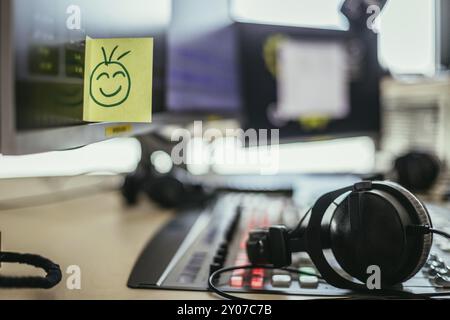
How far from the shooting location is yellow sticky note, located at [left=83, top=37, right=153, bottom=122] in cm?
49

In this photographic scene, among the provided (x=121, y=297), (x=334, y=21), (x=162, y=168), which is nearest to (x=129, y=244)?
(x=121, y=297)

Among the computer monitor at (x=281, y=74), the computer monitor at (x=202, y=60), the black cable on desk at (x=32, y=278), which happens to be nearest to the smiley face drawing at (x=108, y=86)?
the black cable on desk at (x=32, y=278)

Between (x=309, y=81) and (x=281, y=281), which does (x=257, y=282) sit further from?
(x=309, y=81)

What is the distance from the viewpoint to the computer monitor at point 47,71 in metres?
0.43

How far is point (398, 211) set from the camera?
0.45 metres

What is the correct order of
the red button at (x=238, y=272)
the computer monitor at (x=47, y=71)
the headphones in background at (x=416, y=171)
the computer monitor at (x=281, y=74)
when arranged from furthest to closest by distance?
1. the computer monitor at (x=281, y=74)
2. the headphones in background at (x=416, y=171)
3. the red button at (x=238, y=272)
4. the computer monitor at (x=47, y=71)

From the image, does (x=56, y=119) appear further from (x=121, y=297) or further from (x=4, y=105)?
(x=121, y=297)

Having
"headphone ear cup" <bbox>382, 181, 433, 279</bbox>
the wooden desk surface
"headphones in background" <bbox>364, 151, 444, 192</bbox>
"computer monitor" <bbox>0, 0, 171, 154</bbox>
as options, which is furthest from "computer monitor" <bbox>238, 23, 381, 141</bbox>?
"headphone ear cup" <bbox>382, 181, 433, 279</bbox>

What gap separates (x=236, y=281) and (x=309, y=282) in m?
0.07

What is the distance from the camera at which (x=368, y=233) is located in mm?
455

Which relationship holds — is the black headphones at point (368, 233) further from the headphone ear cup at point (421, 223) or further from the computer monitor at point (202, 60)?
the computer monitor at point (202, 60)

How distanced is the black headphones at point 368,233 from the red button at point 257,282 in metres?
0.06

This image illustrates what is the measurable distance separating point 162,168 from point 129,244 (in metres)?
0.51

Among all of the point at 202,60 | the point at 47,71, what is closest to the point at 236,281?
the point at 47,71
